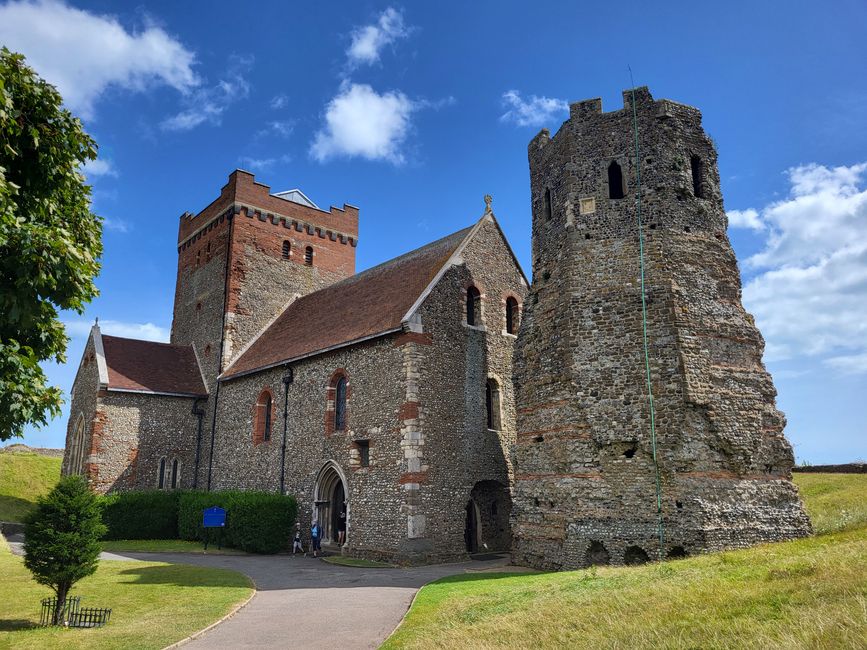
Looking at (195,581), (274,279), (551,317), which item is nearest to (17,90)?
(195,581)

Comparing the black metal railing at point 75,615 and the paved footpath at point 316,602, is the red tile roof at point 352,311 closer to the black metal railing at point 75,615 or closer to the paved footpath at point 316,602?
the paved footpath at point 316,602

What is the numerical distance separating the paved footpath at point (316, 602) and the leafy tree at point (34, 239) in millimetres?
4504

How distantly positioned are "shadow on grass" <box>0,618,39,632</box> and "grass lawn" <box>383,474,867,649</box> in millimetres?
6525

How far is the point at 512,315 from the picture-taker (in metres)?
23.1

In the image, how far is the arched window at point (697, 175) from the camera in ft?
54.2

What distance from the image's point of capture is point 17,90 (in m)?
8.05

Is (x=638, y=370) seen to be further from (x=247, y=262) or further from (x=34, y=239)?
(x=247, y=262)

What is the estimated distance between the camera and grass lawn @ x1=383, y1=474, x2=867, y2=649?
6480 millimetres

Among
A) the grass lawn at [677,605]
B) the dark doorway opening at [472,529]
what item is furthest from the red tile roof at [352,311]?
the grass lawn at [677,605]

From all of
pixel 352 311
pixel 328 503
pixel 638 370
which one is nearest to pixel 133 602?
pixel 328 503

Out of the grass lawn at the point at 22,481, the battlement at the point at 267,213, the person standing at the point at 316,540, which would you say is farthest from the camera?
the battlement at the point at 267,213

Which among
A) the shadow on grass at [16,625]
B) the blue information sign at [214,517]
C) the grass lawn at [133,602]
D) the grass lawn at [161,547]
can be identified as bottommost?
the shadow on grass at [16,625]

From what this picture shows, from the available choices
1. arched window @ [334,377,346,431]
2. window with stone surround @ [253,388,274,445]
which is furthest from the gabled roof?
arched window @ [334,377,346,431]

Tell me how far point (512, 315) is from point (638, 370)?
27.8ft
